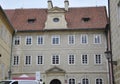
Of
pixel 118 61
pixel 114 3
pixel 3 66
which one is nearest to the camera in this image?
pixel 118 61

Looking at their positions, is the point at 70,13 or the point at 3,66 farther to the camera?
the point at 70,13

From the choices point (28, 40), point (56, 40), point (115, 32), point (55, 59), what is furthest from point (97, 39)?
point (115, 32)

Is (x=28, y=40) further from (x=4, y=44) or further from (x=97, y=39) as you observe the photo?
(x=97, y=39)

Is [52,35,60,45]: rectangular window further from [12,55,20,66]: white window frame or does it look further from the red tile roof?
[12,55,20,66]: white window frame

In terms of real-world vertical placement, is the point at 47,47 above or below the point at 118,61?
above

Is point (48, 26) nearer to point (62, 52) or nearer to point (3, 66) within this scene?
point (62, 52)

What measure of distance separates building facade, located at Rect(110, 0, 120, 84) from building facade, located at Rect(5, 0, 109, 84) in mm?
17503

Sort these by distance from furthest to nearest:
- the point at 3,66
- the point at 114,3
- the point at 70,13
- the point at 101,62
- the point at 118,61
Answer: the point at 70,13 < the point at 101,62 < the point at 3,66 < the point at 114,3 < the point at 118,61

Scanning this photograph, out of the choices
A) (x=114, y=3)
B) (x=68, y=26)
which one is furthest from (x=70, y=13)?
(x=114, y=3)

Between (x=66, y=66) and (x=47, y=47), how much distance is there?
10.8 feet

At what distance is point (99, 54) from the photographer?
32.5 metres

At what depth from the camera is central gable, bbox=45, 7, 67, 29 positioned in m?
33.9

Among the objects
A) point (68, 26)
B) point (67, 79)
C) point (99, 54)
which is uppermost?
point (68, 26)

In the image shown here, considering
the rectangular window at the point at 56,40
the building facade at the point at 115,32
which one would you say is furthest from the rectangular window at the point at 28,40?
the building facade at the point at 115,32
